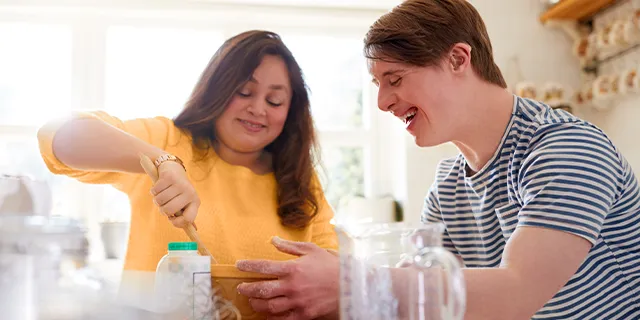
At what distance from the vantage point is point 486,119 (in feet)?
3.85

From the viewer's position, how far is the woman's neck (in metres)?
1.56

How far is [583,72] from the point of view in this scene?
10.2 feet

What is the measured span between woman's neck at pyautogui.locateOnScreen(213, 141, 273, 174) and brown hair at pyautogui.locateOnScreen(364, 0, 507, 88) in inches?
19.6

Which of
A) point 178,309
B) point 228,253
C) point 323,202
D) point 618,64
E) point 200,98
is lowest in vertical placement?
point 178,309

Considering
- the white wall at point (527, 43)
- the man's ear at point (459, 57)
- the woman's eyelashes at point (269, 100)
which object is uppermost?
the white wall at point (527, 43)

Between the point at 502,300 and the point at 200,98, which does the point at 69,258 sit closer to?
the point at 502,300

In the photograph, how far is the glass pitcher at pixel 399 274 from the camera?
2.10 ft

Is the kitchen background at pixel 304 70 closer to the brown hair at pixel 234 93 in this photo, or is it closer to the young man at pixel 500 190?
the brown hair at pixel 234 93

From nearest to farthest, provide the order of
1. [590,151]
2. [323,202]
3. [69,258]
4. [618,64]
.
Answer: [69,258] < [590,151] < [323,202] < [618,64]

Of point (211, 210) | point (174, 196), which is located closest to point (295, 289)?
point (174, 196)

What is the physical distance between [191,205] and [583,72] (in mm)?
2574

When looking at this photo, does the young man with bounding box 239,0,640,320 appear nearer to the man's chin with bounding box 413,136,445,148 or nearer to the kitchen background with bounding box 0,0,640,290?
the man's chin with bounding box 413,136,445,148

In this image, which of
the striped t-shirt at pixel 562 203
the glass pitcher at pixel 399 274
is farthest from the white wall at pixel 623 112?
the glass pitcher at pixel 399 274

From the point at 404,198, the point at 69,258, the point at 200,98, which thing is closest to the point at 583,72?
the point at 404,198
